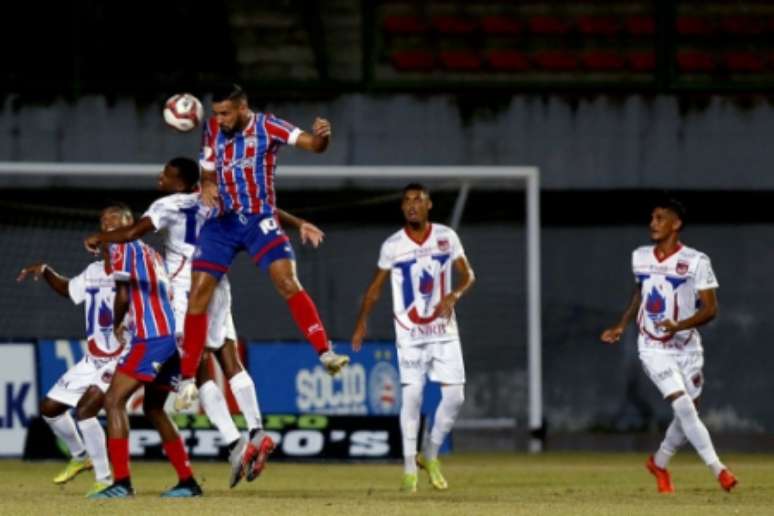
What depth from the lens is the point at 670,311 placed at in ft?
44.4

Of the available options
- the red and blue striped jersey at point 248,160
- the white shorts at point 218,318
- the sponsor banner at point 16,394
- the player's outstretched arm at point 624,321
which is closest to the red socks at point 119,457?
the white shorts at point 218,318

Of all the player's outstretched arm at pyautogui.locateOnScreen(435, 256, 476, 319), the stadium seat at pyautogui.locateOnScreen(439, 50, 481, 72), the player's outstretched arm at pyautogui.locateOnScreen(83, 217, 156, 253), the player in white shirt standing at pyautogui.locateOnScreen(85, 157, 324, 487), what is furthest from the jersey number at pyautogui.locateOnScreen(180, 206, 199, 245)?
the stadium seat at pyautogui.locateOnScreen(439, 50, 481, 72)

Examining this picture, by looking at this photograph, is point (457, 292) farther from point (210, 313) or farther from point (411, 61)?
point (411, 61)

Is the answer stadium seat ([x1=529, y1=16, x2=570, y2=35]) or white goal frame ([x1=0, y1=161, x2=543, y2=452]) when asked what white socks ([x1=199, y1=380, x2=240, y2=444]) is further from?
stadium seat ([x1=529, y1=16, x2=570, y2=35])

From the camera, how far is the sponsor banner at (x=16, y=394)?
60.5ft

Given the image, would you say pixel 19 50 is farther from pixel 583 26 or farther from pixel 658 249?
pixel 658 249

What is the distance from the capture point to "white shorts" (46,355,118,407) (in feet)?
46.0

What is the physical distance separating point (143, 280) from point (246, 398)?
1044mm

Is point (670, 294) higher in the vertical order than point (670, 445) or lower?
higher

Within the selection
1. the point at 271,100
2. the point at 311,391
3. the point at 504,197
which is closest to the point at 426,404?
the point at 311,391

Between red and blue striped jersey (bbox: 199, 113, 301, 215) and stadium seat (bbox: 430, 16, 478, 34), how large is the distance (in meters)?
12.0

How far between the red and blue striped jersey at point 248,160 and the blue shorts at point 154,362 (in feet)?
3.49

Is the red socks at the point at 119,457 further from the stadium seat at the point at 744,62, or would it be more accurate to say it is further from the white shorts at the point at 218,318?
the stadium seat at the point at 744,62

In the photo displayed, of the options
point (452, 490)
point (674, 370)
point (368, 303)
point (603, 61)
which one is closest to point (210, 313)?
point (368, 303)
